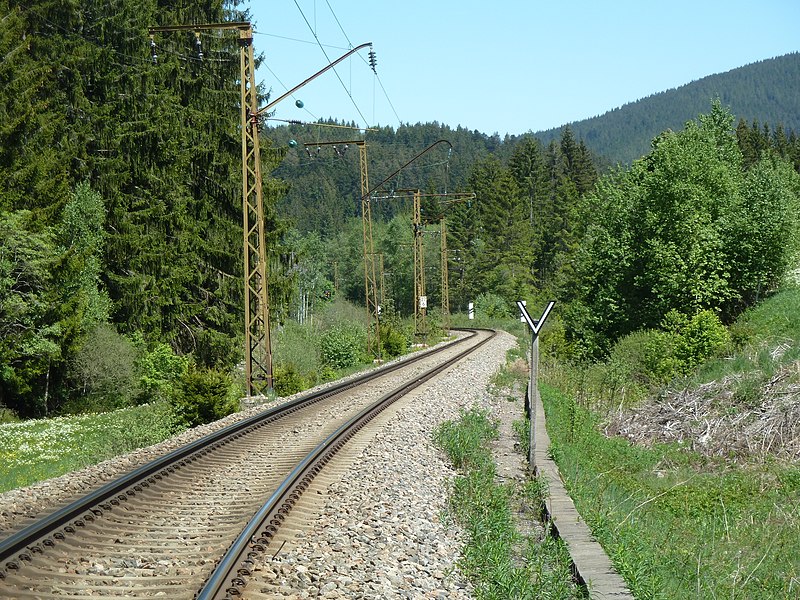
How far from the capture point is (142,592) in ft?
21.7

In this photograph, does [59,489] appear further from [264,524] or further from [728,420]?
[728,420]

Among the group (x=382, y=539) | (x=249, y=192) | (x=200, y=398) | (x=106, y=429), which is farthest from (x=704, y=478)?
(x=249, y=192)

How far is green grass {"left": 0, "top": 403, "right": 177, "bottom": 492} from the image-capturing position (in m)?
14.5

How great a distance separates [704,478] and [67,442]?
1432cm

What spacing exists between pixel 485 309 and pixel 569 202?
65.2ft

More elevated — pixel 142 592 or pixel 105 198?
pixel 105 198

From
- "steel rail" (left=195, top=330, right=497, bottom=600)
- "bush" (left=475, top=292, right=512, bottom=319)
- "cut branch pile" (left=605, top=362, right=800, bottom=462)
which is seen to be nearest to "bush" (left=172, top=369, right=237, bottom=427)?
"steel rail" (left=195, top=330, right=497, bottom=600)

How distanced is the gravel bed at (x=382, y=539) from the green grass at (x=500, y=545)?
0.20m

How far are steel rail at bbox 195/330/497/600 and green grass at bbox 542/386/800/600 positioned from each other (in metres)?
3.24

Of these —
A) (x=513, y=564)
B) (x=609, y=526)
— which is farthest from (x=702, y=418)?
(x=513, y=564)

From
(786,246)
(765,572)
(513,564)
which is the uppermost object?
(786,246)

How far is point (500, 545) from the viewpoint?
8172 mm

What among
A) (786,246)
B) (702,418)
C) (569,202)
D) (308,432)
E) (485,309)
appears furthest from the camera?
(569,202)

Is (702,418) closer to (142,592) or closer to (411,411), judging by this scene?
(411,411)
